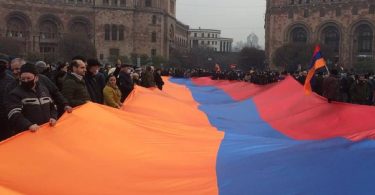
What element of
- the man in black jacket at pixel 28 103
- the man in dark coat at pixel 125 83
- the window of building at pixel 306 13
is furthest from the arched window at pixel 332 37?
the man in black jacket at pixel 28 103

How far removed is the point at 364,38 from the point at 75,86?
68929 mm

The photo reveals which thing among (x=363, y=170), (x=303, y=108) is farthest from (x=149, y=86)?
(x=363, y=170)

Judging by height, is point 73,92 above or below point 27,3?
below

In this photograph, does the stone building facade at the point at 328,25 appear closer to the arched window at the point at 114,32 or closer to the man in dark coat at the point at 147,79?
the arched window at the point at 114,32

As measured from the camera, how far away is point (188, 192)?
5039 millimetres

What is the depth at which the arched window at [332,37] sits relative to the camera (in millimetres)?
72750

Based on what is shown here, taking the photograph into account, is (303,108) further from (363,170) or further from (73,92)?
(363,170)

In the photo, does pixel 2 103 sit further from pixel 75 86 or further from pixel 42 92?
pixel 75 86

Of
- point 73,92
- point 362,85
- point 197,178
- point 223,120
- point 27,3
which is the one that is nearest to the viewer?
point 197,178

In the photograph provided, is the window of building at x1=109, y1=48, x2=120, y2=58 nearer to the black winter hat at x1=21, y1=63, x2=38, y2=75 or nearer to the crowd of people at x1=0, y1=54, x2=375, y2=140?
the crowd of people at x1=0, y1=54, x2=375, y2=140

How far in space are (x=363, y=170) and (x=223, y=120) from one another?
6971 millimetres

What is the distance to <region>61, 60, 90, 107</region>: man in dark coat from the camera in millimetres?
7695

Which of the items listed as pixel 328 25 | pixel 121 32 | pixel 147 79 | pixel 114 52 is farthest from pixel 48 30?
pixel 147 79

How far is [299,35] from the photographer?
251ft
